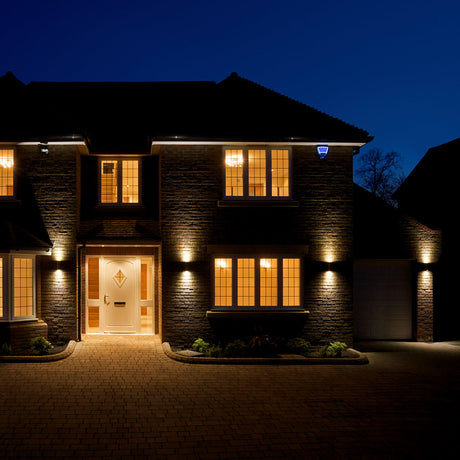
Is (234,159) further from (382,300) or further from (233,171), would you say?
(382,300)

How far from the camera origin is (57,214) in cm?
1252

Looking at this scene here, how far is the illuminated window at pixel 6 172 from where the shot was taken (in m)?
12.7

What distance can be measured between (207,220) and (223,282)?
186 centimetres

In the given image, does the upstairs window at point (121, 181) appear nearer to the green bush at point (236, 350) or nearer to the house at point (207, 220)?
the house at point (207, 220)

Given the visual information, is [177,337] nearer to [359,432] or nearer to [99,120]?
[359,432]

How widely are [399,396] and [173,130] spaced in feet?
28.7

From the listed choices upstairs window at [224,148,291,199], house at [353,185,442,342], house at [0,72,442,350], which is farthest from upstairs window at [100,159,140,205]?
house at [353,185,442,342]

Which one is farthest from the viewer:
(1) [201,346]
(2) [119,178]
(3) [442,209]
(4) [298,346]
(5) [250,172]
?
(3) [442,209]

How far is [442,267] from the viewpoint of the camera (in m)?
14.3

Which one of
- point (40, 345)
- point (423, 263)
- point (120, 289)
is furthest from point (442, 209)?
point (40, 345)

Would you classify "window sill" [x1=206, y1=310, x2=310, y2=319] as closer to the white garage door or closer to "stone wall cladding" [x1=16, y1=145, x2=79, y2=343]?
the white garage door

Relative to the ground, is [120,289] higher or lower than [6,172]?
lower

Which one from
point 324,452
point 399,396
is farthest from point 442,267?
point 324,452

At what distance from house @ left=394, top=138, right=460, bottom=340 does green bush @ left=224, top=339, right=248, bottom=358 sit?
6.72m
